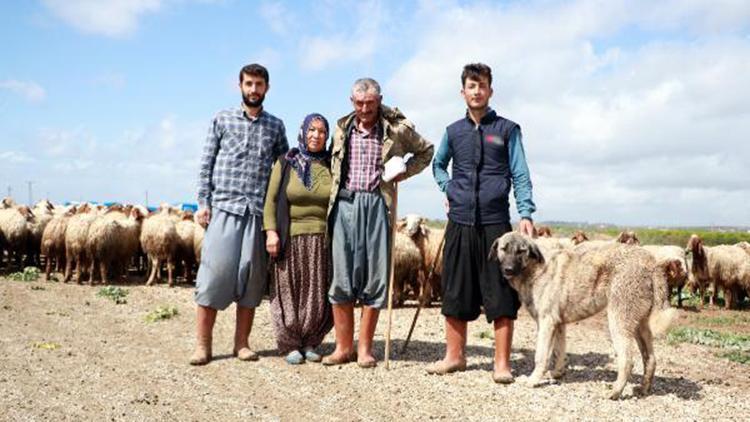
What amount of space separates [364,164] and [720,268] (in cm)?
1225

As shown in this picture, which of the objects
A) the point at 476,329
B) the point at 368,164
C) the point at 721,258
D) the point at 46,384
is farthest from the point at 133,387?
the point at 721,258

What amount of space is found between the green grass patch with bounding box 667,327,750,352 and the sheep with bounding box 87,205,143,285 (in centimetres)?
1103

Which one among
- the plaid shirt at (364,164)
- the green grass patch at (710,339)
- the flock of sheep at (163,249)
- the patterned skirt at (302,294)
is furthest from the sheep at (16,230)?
the green grass patch at (710,339)

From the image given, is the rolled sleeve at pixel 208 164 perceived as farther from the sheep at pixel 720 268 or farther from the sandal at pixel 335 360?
the sheep at pixel 720 268

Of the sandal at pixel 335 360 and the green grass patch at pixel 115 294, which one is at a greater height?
the green grass patch at pixel 115 294

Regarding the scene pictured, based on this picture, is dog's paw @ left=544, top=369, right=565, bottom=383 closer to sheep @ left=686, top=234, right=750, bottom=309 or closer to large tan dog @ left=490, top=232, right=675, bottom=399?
large tan dog @ left=490, top=232, right=675, bottom=399

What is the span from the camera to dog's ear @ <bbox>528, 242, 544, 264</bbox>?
602cm

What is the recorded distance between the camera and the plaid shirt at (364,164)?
651cm

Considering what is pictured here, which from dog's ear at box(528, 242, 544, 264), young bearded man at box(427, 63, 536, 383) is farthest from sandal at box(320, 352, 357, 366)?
dog's ear at box(528, 242, 544, 264)

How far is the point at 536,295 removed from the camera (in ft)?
19.9

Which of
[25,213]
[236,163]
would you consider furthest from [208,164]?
[25,213]

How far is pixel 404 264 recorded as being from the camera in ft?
41.2

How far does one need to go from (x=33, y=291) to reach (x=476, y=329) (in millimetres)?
8274

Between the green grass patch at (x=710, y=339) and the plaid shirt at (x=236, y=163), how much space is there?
20.1ft
